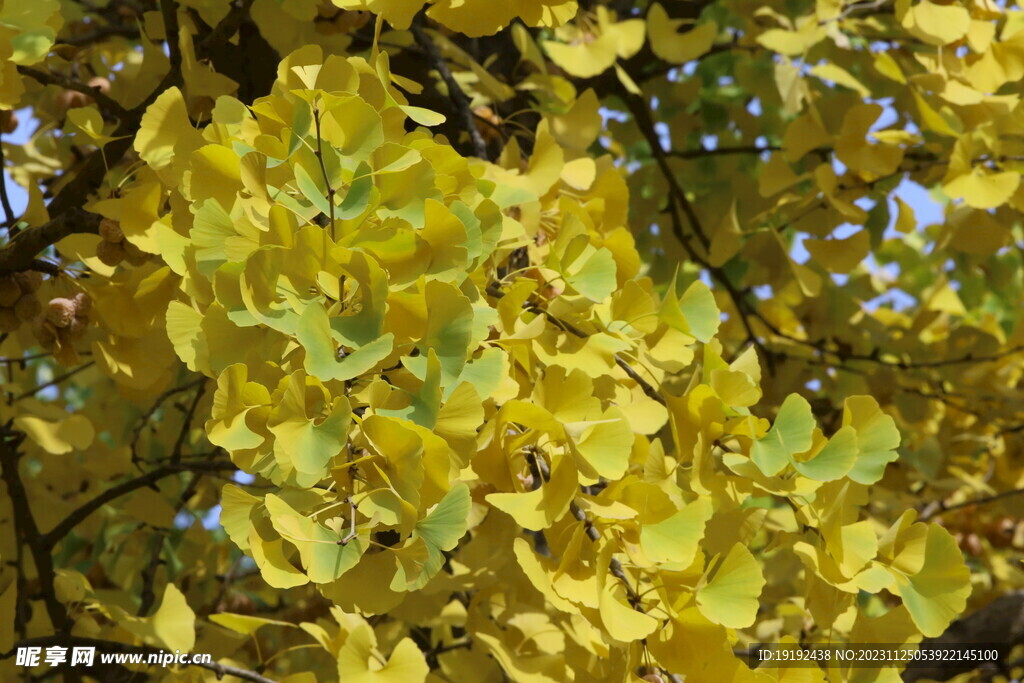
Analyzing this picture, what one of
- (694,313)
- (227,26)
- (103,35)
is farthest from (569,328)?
(103,35)

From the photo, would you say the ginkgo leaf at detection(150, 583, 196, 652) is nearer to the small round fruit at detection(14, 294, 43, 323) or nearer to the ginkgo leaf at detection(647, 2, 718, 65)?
the small round fruit at detection(14, 294, 43, 323)

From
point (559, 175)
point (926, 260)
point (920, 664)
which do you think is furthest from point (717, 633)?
point (926, 260)

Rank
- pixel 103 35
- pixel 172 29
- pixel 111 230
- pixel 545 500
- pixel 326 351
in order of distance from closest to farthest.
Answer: pixel 326 351 < pixel 545 500 < pixel 111 230 < pixel 172 29 < pixel 103 35

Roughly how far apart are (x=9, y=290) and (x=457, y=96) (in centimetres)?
51

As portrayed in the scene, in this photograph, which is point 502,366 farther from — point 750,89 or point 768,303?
point 768,303

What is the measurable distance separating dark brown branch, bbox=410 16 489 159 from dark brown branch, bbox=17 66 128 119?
35cm

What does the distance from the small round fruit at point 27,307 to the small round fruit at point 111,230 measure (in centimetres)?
14

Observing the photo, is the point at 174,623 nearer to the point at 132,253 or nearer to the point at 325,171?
the point at 132,253

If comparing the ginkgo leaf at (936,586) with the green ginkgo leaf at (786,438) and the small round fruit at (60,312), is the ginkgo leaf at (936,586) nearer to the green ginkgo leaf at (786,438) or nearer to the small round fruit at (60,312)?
the green ginkgo leaf at (786,438)

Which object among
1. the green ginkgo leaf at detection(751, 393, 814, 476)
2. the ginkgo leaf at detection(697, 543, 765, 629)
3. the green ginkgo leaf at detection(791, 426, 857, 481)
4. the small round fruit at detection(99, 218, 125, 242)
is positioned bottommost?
the ginkgo leaf at detection(697, 543, 765, 629)

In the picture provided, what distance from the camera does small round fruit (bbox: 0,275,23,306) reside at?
3.36 ft

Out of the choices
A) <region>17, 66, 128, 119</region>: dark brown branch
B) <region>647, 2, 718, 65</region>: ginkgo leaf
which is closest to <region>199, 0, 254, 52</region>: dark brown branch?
<region>17, 66, 128, 119</region>: dark brown branch

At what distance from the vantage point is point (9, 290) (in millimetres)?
1025

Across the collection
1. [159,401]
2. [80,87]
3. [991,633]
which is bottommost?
[991,633]
